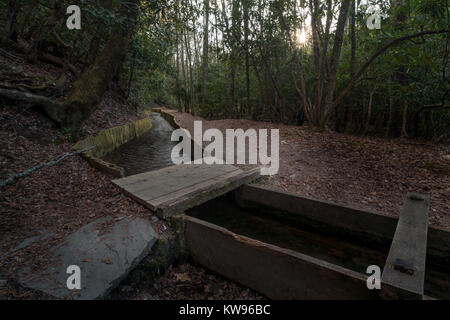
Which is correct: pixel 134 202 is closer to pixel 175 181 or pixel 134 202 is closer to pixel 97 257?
pixel 175 181

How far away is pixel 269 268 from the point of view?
7.90ft

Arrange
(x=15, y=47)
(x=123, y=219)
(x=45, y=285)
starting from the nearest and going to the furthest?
(x=45, y=285), (x=123, y=219), (x=15, y=47)

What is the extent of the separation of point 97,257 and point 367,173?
521 centimetres

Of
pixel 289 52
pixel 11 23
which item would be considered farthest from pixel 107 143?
pixel 289 52

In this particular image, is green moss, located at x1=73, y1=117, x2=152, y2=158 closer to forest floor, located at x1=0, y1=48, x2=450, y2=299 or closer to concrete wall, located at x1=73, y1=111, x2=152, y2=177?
concrete wall, located at x1=73, y1=111, x2=152, y2=177

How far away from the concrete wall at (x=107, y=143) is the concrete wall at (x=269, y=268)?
242cm

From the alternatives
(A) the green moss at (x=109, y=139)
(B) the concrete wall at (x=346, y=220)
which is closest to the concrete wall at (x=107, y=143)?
(A) the green moss at (x=109, y=139)

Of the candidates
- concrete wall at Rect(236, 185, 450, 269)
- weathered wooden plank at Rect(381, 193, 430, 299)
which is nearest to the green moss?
concrete wall at Rect(236, 185, 450, 269)

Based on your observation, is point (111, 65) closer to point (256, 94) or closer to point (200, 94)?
point (256, 94)

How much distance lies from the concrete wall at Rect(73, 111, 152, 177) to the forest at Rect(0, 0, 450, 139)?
64 centimetres

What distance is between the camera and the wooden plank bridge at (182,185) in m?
3.29
